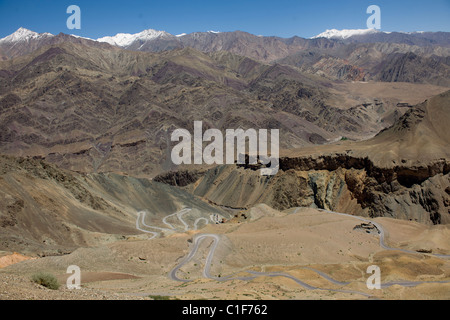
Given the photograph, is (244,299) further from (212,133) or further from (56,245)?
(212,133)

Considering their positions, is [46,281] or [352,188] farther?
[352,188]

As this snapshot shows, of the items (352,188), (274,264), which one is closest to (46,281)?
(274,264)

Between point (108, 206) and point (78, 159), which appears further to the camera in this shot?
point (78, 159)

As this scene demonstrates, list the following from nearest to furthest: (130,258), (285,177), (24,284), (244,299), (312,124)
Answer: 1. (24,284)
2. (244,299)
3. (130,258)
4. (285,177)
5. (312,124)

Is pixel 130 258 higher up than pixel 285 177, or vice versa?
pixel 285 177

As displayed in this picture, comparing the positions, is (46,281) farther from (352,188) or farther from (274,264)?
(352,188)

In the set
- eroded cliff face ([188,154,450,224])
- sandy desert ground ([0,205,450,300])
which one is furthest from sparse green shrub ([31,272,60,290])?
eroded cliff face ([188,154,450,224])
